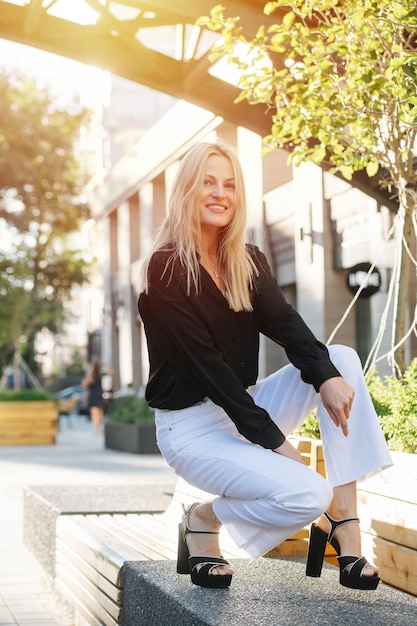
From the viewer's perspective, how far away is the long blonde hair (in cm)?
367

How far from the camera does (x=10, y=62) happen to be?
32.9m

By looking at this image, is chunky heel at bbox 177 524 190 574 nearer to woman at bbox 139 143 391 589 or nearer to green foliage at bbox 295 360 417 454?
woman at bbox 139 143 391 589

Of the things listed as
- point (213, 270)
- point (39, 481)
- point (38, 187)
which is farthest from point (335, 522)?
point (38, 187)

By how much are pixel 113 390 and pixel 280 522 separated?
31.2m

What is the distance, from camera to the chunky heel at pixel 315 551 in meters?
3.58

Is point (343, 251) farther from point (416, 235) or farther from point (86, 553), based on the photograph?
point (86, 553)

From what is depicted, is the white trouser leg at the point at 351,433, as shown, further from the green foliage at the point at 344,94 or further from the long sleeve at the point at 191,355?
the green foliage at the point at 344,94

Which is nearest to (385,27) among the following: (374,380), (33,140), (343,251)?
(374,380)

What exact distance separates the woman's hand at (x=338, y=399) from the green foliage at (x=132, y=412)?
14352mm

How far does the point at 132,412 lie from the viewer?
1859cm

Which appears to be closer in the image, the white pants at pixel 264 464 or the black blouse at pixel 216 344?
the white pants at pixel 264 464

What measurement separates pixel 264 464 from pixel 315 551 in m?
0.51

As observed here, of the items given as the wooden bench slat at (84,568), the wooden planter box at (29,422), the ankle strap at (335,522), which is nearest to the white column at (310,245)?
the wooden planter box at (29,422)

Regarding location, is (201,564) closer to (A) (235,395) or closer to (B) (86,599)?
(A) (235,395)
